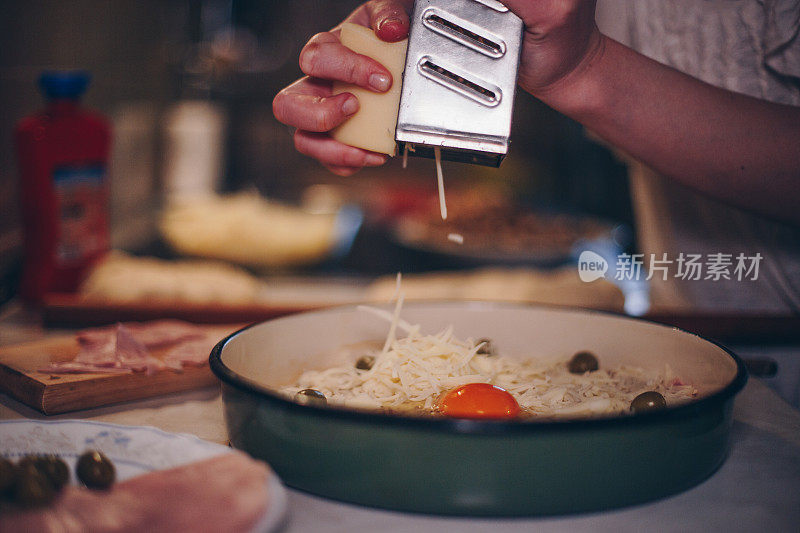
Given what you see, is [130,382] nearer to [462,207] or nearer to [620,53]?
[620,53]

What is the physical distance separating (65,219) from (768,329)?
180 centimetres

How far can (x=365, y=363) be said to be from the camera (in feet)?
4.00

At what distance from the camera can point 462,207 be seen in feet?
10.4

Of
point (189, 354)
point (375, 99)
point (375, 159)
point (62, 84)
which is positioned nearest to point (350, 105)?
point (375, 99)

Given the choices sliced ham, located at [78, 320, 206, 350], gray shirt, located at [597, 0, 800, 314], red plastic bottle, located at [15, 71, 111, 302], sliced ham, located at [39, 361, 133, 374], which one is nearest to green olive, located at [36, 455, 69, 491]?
sliced ham, located at [39, 361, 133, 374]

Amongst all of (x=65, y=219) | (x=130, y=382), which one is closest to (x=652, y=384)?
(x=130, y=382)

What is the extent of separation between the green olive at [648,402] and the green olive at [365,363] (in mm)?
447

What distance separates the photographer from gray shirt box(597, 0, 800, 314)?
1429mm

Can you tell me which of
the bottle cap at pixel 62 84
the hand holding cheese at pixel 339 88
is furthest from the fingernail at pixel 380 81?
the bottle cap at pixel 62 84

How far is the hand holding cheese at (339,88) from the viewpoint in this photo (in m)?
1.01

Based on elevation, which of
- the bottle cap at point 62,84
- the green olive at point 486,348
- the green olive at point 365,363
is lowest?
the green olive at point 365,363

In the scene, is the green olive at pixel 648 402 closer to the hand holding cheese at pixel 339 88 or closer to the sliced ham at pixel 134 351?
the hand holding cheese at pixel 339 88

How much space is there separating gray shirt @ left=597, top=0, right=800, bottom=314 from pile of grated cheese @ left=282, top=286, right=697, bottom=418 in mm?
570

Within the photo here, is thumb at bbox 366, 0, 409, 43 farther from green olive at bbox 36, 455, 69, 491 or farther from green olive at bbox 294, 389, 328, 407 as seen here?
green olive at bbox 36, 455, 69, 491
